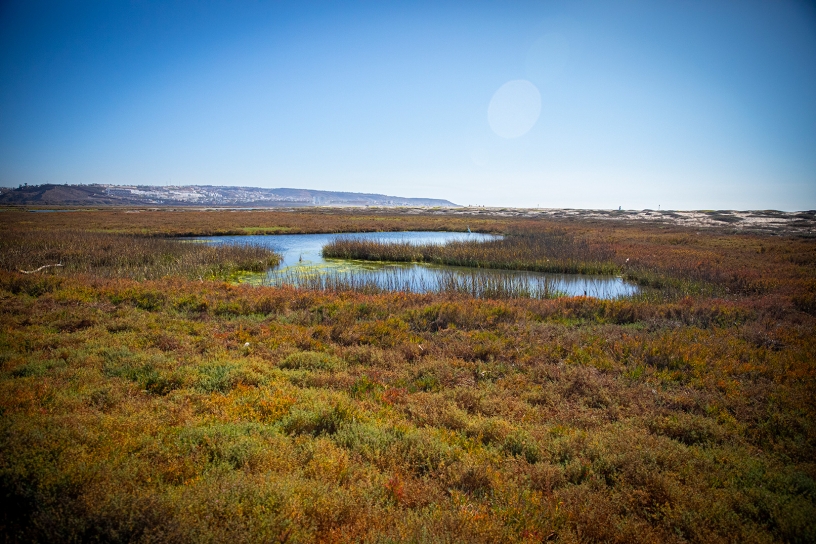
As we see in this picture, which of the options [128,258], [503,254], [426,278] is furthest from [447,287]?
[128,258]

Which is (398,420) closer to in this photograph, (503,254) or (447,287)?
(447,287)

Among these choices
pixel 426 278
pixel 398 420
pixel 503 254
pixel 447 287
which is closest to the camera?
pixel 398 420

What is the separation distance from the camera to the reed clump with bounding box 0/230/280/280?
1998 centimetres

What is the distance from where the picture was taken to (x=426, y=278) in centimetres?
2356

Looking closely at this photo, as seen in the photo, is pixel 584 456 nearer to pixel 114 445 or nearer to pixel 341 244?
pixel 114 445

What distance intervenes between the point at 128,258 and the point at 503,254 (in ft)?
81.8

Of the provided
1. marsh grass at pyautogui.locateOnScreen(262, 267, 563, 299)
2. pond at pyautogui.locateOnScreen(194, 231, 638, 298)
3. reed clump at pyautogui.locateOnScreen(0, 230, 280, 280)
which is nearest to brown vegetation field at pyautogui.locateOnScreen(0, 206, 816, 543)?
marsh grass at pyautogui.locateOnScreen(262, 267, 563, 299)

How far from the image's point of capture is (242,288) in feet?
54.7

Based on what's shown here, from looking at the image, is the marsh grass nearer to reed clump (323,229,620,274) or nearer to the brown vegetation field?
the brown vegetation field

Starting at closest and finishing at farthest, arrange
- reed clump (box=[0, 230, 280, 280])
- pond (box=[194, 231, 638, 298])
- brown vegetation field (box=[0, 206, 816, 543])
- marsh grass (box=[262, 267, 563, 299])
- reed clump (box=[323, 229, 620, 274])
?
brown vegetation field (box=[0, 206, 816, 543])
marsh grass (box=[262, 267, 563, 299])
pond (box=[194, 231, 638, 298])
reed clump (box=[0, 230, 280, 280])
reed clump (box=[323, 229, 620, 274])

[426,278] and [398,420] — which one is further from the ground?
[426,278]

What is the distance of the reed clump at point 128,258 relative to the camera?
65.6 feet

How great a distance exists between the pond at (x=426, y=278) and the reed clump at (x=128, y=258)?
2260mm

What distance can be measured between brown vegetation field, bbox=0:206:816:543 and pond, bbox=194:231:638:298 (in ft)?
15.5
